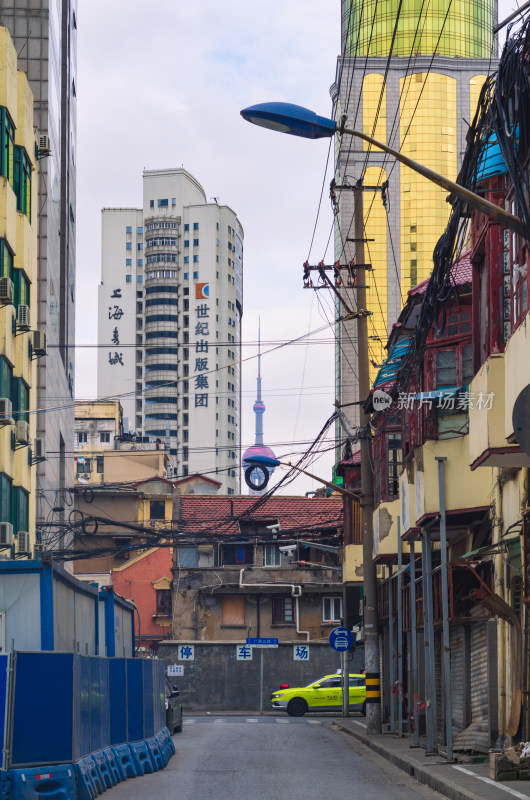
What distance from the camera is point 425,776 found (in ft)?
56.6

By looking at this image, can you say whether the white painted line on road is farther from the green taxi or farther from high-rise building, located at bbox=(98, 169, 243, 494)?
high-rise building, located at bbox=(98, 169, 243, 494)

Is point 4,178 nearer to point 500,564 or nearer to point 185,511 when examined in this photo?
point 500,564

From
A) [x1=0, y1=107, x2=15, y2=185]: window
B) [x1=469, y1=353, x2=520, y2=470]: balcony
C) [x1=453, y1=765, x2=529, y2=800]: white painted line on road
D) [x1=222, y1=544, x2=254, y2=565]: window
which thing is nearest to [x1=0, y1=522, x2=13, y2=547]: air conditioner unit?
[x1=0, y1=107, x2=15, y2=185]: window

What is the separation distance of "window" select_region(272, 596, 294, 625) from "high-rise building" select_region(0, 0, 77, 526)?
42.7 ft

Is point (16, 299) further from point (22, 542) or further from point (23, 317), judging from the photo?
point (22, 542)

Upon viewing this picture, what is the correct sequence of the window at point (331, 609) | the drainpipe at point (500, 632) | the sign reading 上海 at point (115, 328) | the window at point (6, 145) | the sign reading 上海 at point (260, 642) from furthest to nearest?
the sign reading 上海 at point (115, 328)
the window at point (331, 609)
the sign reading 上海 at point (260, 642)
the window at point (6, 145)
the drainpipe at point (500, 632)

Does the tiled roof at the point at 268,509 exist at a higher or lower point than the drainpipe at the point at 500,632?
higher

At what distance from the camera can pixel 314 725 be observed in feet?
128

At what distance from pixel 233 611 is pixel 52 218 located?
24.8 metres

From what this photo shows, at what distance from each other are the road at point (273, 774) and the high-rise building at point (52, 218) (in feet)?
77.9

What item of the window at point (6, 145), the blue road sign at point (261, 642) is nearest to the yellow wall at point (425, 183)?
the blue road sign at point (261, 642)

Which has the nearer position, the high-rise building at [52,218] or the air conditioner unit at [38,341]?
the air conditioner unit at [38,341]

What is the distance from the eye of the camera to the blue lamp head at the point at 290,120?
1129cm

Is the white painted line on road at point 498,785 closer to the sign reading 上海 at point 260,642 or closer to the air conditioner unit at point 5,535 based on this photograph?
the air conditioner unit at point 5,535
